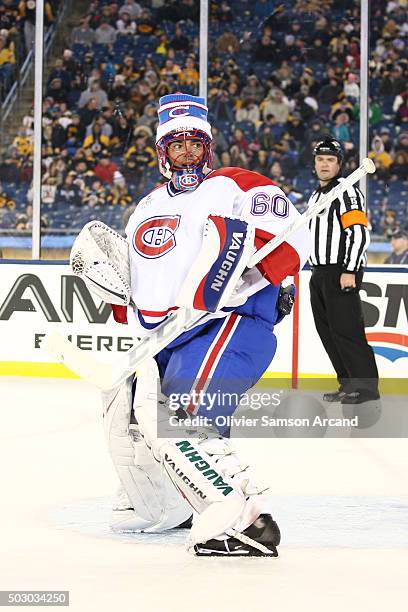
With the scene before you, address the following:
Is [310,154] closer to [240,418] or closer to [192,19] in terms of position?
[192,19]

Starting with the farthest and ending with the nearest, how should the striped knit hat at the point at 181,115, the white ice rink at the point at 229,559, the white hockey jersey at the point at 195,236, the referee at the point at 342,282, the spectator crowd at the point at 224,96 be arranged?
the spectator crowd at the point at 224,96 < the referee at the point at 342,282 < the striped knit hat at the point at 181,115 < the white hockey jersey at the point at 195,236 < the white ice rink at the point at 229,559

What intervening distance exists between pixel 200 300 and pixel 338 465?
1741 mm

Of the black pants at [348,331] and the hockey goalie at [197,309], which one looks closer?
the hockey goalie at [197,309]

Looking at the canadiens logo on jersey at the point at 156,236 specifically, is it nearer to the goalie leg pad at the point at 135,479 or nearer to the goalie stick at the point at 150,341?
the goalie stick at the point at 150,341

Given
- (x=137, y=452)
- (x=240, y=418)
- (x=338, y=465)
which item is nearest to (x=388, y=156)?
(x=240, y=418)

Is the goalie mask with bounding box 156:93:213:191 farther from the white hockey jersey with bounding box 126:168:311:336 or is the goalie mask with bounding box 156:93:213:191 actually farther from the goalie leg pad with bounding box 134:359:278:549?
the goalie leg pad with bounding box 134:359:278:549

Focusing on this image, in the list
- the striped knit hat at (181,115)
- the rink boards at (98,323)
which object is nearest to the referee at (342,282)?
Answer: the rink boards at (98,323)

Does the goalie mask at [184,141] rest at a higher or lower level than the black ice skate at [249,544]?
higher

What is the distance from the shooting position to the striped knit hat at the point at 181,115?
10.5ft

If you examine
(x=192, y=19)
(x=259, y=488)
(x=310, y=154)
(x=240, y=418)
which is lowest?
(x=240, y=418)

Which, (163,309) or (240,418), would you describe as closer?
(163,309)

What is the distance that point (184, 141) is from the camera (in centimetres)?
320

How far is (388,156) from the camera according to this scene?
30.6 ft

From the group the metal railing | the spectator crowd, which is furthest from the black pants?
the metal railing
